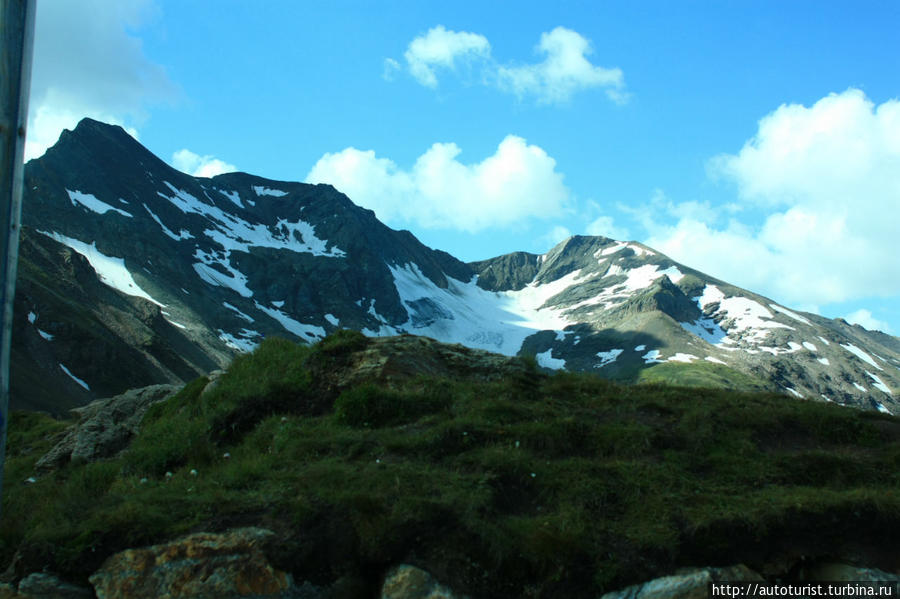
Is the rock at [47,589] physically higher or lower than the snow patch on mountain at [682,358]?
lower

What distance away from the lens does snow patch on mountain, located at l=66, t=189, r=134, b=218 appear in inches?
4998

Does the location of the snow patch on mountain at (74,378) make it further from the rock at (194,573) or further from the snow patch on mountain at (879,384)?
the snow patch on mountain at (879,384)

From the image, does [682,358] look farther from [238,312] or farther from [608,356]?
[238,312]

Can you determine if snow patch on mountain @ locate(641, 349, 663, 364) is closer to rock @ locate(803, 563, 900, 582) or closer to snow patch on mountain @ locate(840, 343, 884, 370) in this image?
snow patch on mountain @ locate(840, 343, 884, 370)

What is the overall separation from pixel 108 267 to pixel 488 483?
11757 cm

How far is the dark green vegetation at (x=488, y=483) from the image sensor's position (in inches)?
276

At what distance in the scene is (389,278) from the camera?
645ft

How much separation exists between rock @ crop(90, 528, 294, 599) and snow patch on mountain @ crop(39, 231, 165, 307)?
344 feet

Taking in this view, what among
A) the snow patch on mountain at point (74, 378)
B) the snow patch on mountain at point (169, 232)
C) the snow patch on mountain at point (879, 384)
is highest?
the snow patch on mountain at point (169, 232)

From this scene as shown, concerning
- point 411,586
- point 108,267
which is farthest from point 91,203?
point 411,586

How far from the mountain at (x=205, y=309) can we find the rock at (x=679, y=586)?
174 feet

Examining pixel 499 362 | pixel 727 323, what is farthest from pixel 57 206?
pixel 727 323

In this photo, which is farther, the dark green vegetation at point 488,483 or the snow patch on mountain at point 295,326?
the snow patch on mountain at point 295,326

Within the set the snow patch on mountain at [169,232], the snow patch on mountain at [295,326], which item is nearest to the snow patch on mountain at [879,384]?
the snow patch on mountain at [295,326]
